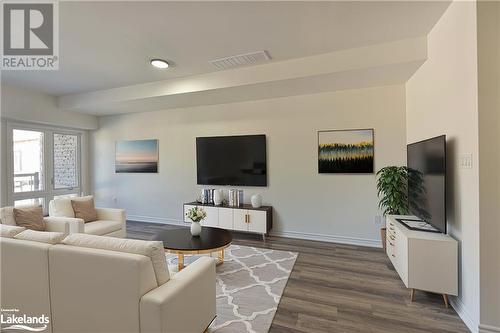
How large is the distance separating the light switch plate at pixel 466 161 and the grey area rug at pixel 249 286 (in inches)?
79.8

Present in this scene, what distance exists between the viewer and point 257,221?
4074mm

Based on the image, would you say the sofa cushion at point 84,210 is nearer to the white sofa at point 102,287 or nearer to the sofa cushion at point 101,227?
the sofa cushion at point 101,227

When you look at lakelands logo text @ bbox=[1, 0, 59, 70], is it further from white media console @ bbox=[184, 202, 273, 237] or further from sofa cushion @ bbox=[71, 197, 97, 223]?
white media console @ bbox=[184, 202, 273, 237]

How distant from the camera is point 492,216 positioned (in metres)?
1.78

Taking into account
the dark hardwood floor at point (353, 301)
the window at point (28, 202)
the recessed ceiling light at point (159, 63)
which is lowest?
the dark hardwood floor at point (353, 301)

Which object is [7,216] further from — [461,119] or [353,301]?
[461,119]

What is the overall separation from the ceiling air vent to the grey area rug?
2.75 metres

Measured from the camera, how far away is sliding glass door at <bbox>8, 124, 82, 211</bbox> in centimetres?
453

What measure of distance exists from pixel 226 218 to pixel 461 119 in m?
3.46

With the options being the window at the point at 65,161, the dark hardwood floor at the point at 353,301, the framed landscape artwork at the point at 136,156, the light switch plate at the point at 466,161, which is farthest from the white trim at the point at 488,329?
the window at the point at 65,161

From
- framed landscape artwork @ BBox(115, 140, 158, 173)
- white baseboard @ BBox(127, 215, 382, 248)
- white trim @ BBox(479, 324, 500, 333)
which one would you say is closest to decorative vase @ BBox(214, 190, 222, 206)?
white baseboard @ BBox(127, 215, 382, 248)

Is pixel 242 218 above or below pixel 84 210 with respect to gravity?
below

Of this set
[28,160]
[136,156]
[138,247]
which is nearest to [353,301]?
[138,247]

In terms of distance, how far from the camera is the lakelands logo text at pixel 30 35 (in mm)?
2236
